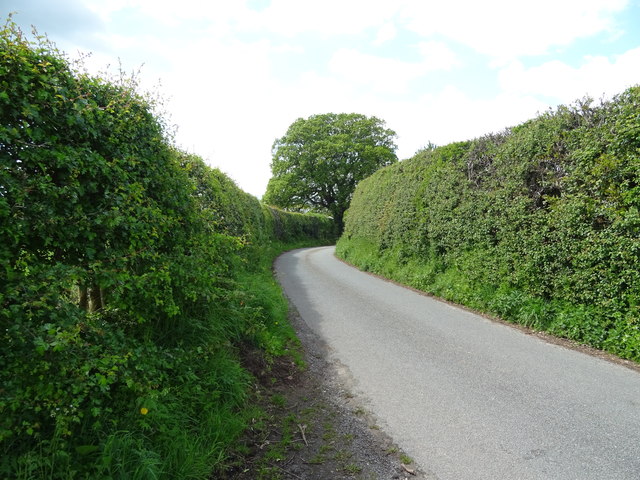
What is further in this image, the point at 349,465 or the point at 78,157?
the point at 349,465

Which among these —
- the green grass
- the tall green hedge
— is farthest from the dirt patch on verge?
the tall green hedge

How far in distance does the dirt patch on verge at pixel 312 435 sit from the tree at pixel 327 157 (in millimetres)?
33218

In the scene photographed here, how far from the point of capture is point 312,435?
3.88m

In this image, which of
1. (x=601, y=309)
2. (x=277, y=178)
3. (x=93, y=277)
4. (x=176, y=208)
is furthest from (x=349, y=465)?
(x=277, y=178)

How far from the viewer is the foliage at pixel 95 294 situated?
89.4 inches

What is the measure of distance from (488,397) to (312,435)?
2261 millimetres

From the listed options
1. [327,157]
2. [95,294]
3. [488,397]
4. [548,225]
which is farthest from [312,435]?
[327,157]

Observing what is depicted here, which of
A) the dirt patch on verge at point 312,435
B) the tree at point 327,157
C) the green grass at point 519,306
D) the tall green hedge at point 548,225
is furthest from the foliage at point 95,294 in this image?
the tree at point 327,157

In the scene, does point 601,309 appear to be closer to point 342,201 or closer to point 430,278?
point 430,278

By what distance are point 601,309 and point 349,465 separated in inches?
210

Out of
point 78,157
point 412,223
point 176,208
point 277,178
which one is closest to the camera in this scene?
point 78,157

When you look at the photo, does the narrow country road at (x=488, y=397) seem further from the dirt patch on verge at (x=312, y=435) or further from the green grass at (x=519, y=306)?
the green grass at (x=519, y=306)

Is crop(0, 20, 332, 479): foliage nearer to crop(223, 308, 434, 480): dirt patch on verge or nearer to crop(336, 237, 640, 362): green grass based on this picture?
crop(223, 308, 434, 480): dirt patch on verge

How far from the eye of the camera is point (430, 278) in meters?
11.1
